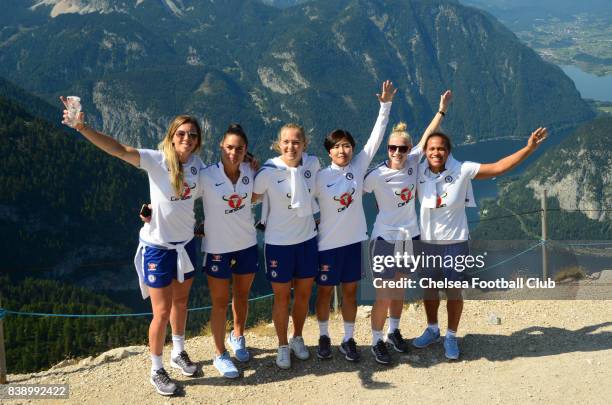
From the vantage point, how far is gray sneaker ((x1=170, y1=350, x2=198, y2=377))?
743 cm

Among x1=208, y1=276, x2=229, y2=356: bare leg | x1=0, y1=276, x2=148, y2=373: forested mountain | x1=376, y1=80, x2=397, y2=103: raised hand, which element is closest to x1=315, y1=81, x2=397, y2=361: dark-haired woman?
x1=376, y1=80, x2=397, y2=103: raised hand

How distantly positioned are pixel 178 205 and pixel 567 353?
5.43 meters

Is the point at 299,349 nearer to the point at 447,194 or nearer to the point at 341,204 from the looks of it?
the point at 341,204

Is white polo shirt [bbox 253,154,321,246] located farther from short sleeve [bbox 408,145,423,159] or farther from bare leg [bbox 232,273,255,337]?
short sleeve [bbox 408,145,423,159]

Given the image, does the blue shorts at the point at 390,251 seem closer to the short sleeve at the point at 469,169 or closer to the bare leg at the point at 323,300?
the bare leg at the point at 323,300

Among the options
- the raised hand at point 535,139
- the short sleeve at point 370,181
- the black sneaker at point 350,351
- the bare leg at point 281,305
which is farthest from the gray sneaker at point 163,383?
the raised hand at point 535,139

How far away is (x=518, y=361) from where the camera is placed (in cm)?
775

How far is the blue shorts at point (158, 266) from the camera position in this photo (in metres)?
6.65

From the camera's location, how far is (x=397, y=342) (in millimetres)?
7992

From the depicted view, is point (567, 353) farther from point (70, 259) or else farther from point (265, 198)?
point (70, 259)

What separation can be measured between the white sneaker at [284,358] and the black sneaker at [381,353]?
111 centimetres

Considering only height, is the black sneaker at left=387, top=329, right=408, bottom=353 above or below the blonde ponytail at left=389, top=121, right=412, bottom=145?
below

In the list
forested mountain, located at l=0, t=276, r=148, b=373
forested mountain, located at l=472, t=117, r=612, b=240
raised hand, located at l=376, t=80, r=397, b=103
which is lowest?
forested mountain, located at l=0, t=276, r=148, b=373

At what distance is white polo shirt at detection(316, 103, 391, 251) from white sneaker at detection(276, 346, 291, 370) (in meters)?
1.42
